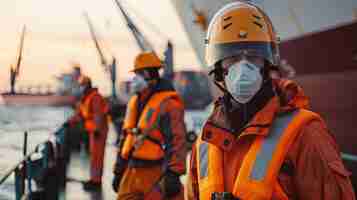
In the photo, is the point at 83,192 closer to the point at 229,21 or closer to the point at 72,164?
the point at 72,164

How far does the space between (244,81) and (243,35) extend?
0.21 metres

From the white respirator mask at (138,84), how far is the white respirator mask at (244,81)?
2.46 m

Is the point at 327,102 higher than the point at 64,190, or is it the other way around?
the point at 327,102

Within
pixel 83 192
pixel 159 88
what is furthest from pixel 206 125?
pixel 83 192

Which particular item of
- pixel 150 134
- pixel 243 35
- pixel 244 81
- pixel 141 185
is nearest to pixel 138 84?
pixel 150 134

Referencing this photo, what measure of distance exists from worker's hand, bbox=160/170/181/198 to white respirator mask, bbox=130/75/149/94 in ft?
2.52

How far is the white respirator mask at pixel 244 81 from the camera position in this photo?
1.65m

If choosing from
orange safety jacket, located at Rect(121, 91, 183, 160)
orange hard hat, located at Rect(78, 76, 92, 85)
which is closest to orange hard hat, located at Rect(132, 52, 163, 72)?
orange safety jacket, located at Rect(121, 91, 183, 160)

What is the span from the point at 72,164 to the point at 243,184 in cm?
843

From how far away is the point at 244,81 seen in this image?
5.40ft

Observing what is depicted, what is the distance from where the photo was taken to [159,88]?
4113 millimetres

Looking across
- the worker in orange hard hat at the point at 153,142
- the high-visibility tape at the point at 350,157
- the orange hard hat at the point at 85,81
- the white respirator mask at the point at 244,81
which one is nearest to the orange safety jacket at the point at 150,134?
the worker in orange hard hat at the point at 153,142

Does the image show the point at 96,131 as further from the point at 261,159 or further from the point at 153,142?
the point at 261,159

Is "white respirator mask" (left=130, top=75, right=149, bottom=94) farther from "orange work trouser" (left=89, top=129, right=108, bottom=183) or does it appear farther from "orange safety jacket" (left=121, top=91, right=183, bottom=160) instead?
"orange work trouser" (left=89, top=129, right=108, bottom=183)
